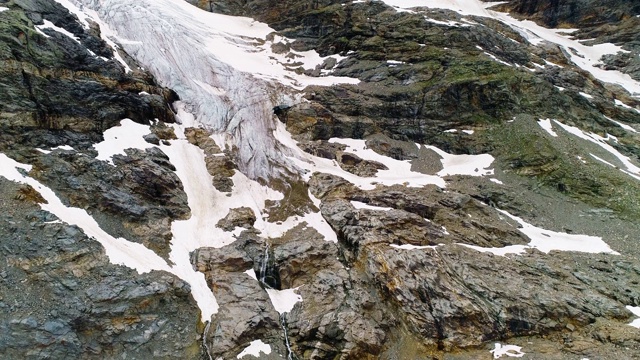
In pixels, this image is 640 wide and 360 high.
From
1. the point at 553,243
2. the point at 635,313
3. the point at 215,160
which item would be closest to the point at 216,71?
the point at 215,160

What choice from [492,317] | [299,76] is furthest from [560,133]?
[299,76]

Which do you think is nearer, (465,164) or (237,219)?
(237,219)

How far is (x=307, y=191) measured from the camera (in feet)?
93.7

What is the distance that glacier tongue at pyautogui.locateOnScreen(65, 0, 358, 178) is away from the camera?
32406mm

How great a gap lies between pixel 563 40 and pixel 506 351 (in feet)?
185

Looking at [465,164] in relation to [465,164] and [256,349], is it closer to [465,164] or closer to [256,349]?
[465,164]

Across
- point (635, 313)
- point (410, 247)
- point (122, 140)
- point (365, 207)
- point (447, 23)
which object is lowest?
point (410, 247)

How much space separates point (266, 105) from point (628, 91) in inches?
1775

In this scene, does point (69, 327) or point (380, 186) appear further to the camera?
point (380, 186)

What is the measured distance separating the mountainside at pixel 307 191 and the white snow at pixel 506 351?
0.08 metres

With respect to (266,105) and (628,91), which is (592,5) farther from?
(266,105)

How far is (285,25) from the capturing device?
50.1 m

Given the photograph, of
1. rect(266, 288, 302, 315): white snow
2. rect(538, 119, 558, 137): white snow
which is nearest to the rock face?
rect(266, 288, 302, 315): white snow

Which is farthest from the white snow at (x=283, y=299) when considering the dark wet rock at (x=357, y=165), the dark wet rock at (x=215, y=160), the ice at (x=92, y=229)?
the dark wet rock at (x=357, y=165)
